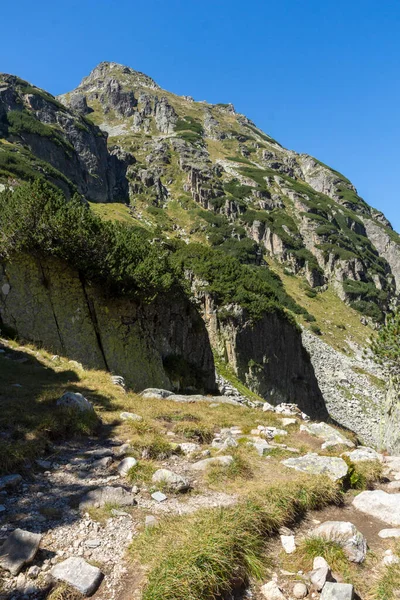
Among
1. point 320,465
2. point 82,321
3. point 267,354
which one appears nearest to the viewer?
point 320,465

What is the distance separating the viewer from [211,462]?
634 cm

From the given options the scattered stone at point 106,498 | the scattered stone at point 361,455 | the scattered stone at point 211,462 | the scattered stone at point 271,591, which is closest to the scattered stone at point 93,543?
the scattered stone at point 106,498

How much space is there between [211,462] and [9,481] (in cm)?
316

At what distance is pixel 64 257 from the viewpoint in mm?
16578

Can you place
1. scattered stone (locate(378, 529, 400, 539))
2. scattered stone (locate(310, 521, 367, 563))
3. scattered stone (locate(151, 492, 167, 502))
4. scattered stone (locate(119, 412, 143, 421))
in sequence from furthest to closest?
scattered stone (locate(119, 412, 143, 421))
scattered stone (locate(151, 492, 167, 502))
scattered stone (locate(378, 529, 400, 539))
scattered stone (locate(310, 521, 367, 563))

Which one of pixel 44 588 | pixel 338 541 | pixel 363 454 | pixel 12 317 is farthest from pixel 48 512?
pixel 12 317

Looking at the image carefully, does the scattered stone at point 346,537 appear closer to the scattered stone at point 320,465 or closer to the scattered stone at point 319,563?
the scattered stone at point 319,563

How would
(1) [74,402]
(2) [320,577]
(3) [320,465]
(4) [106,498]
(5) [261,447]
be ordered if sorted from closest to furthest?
(2) [320,577] < (4) [106,498] < (3) [320,465] < (5) [261,447] < (1) [74,402]

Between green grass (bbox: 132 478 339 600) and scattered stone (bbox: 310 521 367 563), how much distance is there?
48 cm

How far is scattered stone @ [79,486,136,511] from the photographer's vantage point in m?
4.66

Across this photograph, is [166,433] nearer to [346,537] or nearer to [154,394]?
[346,537]

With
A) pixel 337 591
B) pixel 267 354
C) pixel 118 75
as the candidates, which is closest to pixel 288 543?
pixel 337 591

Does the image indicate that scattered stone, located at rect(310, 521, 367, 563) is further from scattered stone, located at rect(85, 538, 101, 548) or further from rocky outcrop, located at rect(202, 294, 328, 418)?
rocky outcrop, located at rect(202, 294, 328, 418)

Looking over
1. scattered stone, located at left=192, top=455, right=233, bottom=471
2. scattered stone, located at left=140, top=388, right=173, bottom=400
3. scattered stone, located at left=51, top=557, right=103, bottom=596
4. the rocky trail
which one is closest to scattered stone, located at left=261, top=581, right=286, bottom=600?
the rocky trail
